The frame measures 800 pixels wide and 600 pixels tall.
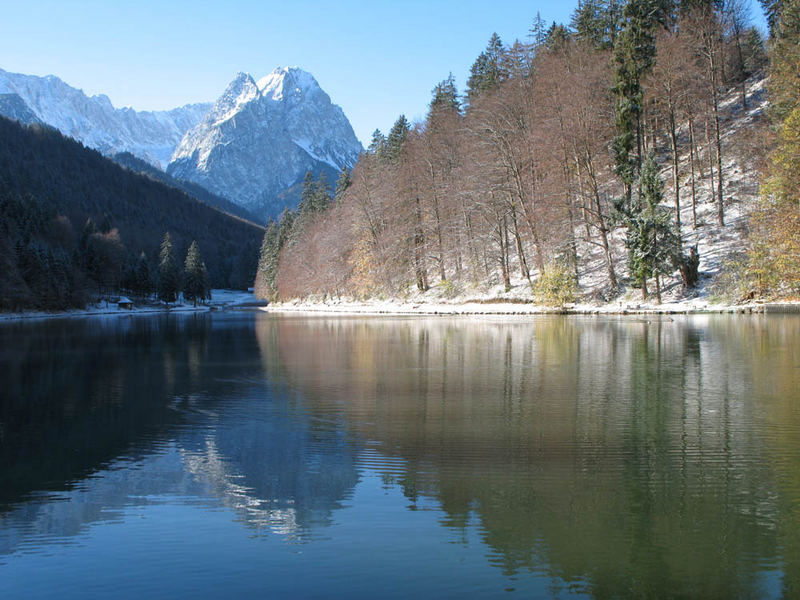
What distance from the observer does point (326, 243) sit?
75812 millimetres

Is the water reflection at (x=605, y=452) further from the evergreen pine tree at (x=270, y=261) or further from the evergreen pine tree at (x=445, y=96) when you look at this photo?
the evergreen pine tree at (x=270, y=261)

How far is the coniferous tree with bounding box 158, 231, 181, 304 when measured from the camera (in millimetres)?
115500

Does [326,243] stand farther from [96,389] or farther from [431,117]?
[96,389]

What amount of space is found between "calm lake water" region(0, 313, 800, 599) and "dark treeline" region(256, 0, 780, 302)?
26845mm

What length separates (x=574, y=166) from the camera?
4366cm

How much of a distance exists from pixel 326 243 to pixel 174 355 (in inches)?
2049

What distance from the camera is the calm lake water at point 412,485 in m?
5.37

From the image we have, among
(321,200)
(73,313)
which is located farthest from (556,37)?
(73,313)

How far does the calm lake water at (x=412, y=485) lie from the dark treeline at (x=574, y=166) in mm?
26845

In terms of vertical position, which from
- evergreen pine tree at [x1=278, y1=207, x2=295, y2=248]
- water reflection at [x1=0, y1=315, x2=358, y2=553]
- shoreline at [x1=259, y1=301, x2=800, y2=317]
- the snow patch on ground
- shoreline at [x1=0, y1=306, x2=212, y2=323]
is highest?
evergreen pine tree at [x1=278, y1=207, x2=295, y2=248]

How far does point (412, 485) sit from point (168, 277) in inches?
4622

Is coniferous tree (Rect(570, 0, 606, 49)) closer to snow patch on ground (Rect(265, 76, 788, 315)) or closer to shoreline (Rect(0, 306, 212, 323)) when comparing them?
snow patch on ground (Rect(265, 76, 788, 315))

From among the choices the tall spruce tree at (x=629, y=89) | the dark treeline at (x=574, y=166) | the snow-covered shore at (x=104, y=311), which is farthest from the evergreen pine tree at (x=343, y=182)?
the tall spruce tree at (x=629, y=89)

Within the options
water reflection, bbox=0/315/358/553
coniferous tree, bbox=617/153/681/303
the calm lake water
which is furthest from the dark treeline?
water reflection, bbox=0/315/358/553
